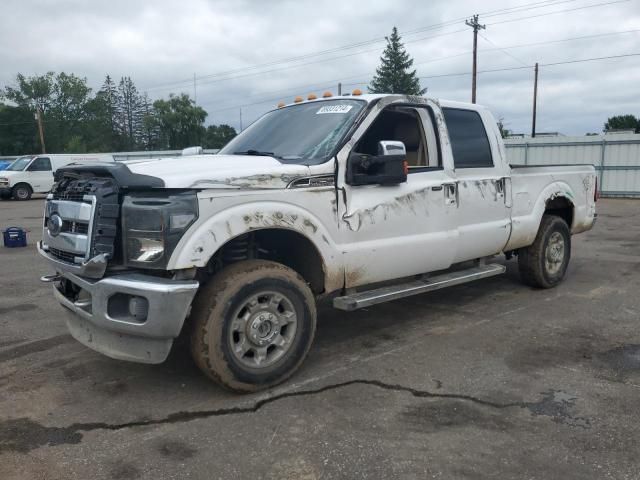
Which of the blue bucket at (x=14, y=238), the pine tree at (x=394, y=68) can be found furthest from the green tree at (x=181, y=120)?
the blue bucket at (x=14, y=238)

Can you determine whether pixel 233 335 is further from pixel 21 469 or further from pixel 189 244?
pixel 21 469

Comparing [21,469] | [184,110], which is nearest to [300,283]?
[21,469]

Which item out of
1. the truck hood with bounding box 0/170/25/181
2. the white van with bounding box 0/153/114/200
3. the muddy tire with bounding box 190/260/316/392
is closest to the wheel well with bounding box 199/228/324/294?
the muddy tire with bounding box 190/260/316/392

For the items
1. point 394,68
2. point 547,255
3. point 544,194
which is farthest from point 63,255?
point 394,68

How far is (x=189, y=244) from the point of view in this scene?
3.43 metres

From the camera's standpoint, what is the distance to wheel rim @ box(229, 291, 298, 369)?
3.72m

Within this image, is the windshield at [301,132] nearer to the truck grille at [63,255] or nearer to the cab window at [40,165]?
the truck grille at [63,255]

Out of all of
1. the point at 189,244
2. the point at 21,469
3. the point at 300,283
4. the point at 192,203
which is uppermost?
the point at 192,203

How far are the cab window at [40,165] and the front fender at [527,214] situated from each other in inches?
952

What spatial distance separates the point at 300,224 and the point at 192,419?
4.80ft

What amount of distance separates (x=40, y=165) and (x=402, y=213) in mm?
24656

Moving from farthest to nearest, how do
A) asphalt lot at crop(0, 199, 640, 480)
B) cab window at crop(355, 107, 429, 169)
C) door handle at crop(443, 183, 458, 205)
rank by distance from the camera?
door handle at crop(443, 183, 458, 205), cab window at crop(355, 107, 429, 169), asphalt lot at crop(0, 199, 640, 480)

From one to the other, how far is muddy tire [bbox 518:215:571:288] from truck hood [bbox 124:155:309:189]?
12.2 ft

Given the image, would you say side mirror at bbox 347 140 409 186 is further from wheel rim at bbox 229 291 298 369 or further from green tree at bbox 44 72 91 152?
green tree at bbox 44 72 91 152
